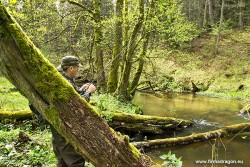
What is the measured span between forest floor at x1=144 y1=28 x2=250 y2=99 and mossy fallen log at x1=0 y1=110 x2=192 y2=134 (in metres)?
10.7

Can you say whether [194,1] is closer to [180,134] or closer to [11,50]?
[180,134]

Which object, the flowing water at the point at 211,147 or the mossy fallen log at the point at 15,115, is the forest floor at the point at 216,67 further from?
the mossy fallen log at the point at 15,115

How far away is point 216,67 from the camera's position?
27578 millimetres

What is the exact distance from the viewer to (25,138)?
20.1 ft

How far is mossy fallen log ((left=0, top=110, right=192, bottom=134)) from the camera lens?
8088 mm

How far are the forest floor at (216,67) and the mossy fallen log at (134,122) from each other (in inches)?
420

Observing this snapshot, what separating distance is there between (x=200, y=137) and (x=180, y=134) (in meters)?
1.37

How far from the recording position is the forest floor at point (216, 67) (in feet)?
77.7

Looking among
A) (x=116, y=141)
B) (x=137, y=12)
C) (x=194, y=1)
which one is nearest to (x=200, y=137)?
(x=116, y=141)

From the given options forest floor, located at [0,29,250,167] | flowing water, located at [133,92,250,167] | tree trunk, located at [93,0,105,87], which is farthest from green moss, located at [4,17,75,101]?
tree trunk, located at [93,0,105,87]

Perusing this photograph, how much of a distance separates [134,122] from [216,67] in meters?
20.8

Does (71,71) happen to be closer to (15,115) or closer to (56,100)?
(56,100)

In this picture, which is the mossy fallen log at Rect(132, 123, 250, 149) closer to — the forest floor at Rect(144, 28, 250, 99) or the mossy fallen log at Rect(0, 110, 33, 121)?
the mossy fallen log at Rect(0, 110, 33, 121)

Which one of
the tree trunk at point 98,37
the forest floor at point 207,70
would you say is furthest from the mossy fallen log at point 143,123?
the tree trunk at point 98,37
